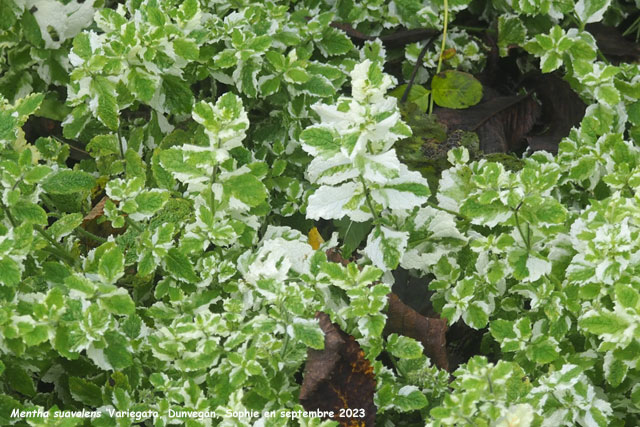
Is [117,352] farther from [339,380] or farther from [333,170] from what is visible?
[333,170]

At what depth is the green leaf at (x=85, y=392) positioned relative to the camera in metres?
1.67

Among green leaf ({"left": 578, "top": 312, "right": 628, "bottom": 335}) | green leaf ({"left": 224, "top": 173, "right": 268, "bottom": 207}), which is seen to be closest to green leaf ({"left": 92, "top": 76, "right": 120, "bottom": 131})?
green leaf ({"left": 224, "top": 173, "right": 268, "bottom": 207})

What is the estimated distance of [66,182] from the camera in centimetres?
179

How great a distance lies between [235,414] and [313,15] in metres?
1.56

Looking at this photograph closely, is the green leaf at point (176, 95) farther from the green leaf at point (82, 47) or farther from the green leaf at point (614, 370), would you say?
the green leaf at point (614, 370)

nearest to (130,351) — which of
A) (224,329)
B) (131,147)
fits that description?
(224,329)

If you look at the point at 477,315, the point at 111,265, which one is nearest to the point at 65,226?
the point at 111,265

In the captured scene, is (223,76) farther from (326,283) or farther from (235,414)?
(235,414)

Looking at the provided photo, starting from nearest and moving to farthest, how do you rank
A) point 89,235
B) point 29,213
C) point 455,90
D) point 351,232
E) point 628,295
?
1. point 628,295
2. point 29,213
3. point 89,235
4. point 351,232
5. point 455,90

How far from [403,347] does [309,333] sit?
236 mm

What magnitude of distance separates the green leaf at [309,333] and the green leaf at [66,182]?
0.64 meters

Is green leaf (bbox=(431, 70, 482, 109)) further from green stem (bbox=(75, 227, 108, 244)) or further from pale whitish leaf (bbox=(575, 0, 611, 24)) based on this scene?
green stem (bbox=(75, 227, 108, 244))

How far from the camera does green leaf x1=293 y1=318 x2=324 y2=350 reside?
1521 millimetres

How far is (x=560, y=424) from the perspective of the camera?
59.9 inches
